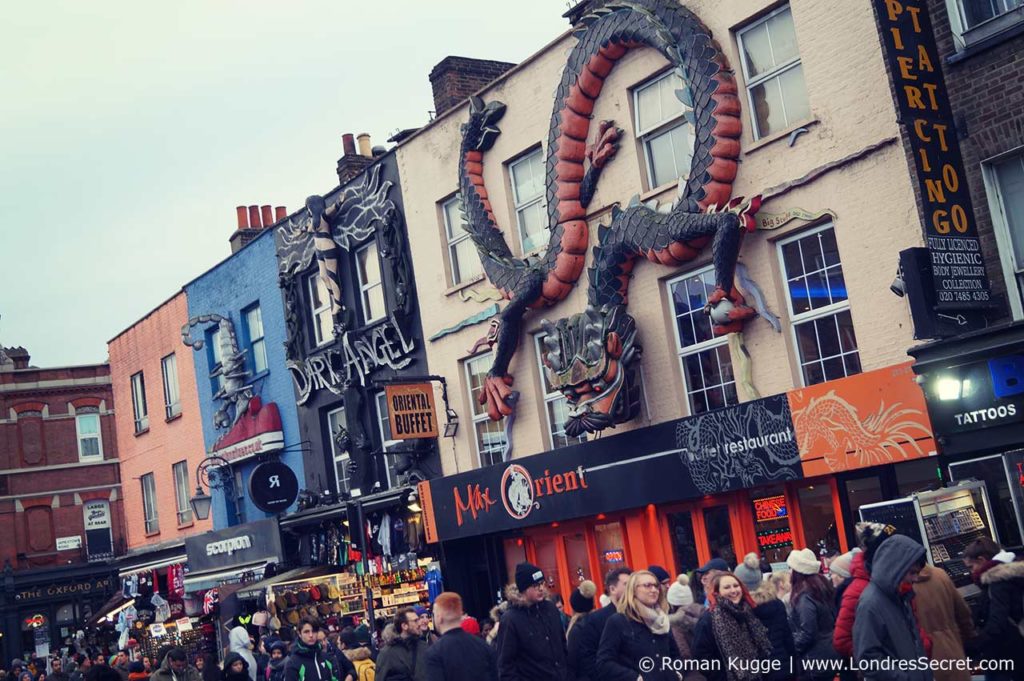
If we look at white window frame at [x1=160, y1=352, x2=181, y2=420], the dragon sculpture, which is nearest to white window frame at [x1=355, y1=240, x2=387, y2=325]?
the dragon sculpture

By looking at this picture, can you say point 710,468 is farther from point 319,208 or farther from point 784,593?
point 319,208

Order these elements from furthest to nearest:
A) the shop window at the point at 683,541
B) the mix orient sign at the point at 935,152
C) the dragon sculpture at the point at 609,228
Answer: the shop window at the point at 683,541 → the dragon sculpture at the point at 609,228 → the mix orient sign at the point at 935,152

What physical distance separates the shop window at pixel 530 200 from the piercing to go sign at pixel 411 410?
11.5ft

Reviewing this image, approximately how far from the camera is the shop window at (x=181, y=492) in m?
A: 33.4

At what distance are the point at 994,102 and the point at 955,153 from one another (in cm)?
68

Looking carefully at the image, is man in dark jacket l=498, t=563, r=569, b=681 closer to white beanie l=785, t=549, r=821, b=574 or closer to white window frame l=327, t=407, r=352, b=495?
white beanie l=785, t=549, r=821, b=574

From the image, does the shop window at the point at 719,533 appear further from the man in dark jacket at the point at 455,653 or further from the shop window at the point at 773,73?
the man in dark jacket at the point at 455,653

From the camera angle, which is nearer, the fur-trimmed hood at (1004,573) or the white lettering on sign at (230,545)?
the fur-trimmed hood at (1004,573)

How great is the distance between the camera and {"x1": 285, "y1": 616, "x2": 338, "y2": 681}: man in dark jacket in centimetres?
1292

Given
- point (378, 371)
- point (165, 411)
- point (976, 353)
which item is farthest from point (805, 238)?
point (165, 411)

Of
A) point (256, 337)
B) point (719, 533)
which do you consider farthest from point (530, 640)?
point (256, 337)

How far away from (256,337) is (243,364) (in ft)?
2.33

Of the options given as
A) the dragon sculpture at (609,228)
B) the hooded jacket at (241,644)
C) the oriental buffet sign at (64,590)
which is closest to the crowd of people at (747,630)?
the dragon sculpture at (609,228)

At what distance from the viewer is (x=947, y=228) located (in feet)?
45.1
